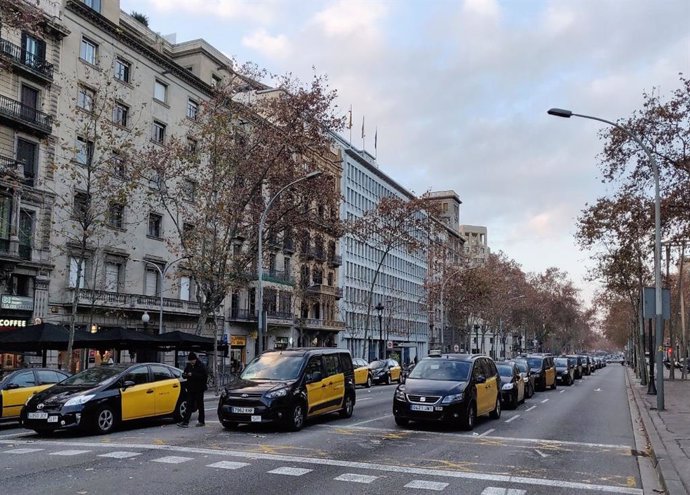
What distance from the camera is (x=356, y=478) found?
9273 mm

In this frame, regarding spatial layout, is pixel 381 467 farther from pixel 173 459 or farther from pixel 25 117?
pixel 25 117

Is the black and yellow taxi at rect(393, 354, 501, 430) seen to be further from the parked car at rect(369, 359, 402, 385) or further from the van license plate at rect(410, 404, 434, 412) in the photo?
the parked car at rect(369, 359, 402, 385)

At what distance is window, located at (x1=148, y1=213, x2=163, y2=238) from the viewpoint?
44.0 meters

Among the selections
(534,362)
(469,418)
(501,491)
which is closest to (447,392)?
(469,418)

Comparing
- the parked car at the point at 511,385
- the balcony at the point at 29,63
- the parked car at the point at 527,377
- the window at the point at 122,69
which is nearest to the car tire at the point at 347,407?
the parked car at the point at 511,385

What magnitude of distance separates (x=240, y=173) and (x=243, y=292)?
23.0 meters

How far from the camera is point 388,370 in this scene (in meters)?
39.7

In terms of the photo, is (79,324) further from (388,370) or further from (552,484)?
(552,484)

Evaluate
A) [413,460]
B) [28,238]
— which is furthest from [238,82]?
[413,460]

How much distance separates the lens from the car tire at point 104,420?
1351 centimetres

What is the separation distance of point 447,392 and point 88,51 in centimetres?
3254

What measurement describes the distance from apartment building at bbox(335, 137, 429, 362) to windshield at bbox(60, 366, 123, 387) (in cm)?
4862

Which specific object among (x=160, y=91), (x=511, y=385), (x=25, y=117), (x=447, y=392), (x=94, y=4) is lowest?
(x=511, y=385)

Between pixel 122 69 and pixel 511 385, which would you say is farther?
pixel 122 69
